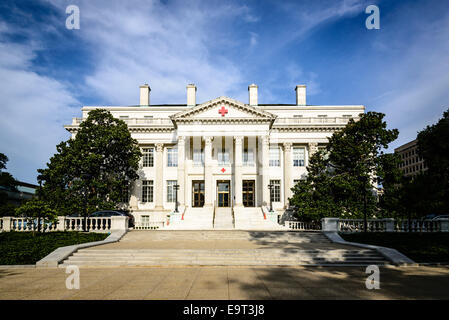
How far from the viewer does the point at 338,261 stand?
14.4 metres

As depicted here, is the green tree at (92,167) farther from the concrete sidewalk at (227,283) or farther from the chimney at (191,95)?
the concrete sidewalk at (227,283)

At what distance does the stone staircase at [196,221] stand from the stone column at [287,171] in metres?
11.1

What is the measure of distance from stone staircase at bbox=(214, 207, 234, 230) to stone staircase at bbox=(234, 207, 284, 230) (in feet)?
2.25

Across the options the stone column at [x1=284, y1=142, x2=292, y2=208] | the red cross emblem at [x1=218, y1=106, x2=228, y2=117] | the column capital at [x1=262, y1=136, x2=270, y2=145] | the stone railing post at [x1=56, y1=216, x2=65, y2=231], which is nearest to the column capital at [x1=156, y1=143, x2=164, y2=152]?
the red cross emblem at [x1=218, y1=106, x2=228, y2=117]

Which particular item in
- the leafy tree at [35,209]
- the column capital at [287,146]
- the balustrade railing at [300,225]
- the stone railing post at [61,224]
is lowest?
the balustrade railing at [300,225]

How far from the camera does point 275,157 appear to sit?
137ft

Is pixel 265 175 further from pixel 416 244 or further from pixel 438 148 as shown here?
pixel 416 244

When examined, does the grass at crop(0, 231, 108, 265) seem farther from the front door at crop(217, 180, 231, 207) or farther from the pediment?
the front door at crop(217, 180, 231, 207)

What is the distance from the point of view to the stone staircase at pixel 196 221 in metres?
29.9

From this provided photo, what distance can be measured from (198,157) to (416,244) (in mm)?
27687

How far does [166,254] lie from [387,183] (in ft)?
83.5

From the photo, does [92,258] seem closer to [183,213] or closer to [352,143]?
[183,213]

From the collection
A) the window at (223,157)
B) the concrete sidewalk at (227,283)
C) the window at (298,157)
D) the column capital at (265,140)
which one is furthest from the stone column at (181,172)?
the concrete sidewalk at (227,283)
